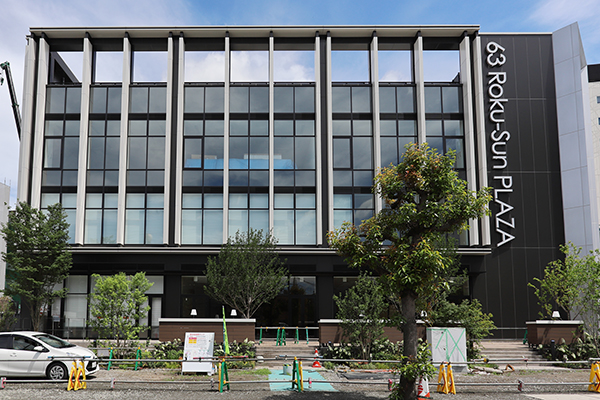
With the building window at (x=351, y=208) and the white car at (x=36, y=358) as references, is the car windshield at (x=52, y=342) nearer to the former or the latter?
the white car at (x=36, y=358)

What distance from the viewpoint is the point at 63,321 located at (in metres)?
31.1

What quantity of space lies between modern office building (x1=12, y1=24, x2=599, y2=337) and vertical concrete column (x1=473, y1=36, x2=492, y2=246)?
14cm

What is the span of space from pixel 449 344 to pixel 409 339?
890 cm

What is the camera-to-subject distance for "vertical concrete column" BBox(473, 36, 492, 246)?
31391 millimetres

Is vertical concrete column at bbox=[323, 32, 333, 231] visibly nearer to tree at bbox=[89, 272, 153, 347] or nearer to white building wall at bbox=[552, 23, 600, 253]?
tree at bbox=[89, 272, 153, 347]

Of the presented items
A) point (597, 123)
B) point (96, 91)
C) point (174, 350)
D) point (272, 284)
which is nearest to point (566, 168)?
point (272, 284)

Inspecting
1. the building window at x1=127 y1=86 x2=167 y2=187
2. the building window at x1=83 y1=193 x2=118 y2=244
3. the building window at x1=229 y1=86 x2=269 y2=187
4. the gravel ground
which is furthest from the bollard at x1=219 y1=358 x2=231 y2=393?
the building window at x1=127 y1=86 x2=167 y2=187

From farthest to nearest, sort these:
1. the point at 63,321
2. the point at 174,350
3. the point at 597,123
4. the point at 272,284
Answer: the point at 597,123
the point at 63,321
the point at 272,284
the point at 174,350

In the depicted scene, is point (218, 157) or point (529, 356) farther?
point (218, 157)

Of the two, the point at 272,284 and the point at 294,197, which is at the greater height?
the point at 294,197

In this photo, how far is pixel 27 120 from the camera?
32094 mm

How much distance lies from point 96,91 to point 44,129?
413 cm

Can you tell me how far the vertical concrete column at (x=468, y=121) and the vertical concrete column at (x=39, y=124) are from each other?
1076 inches

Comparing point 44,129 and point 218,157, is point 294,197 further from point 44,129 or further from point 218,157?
point 44,129
